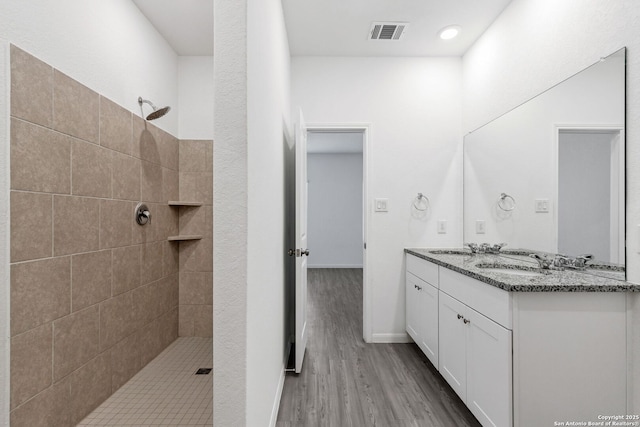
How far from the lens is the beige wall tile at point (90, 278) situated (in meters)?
1.70

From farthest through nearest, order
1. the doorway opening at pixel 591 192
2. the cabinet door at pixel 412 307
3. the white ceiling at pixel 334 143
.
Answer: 1. the white ceiling at pixel 334 143
2. the cabinet door at pixel 412 307
3. the doorway opening at pixel 591 192

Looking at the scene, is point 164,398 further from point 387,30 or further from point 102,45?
point 387,30

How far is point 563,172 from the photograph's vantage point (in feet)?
6.07

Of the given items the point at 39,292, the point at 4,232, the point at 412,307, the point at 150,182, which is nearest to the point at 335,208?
the point at 412,307

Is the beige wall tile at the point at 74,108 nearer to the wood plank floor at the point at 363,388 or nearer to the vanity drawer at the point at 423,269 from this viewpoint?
the wood plank floor at the point at 363,388

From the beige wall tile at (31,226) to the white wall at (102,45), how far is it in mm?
682

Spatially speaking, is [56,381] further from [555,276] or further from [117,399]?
[555,276]

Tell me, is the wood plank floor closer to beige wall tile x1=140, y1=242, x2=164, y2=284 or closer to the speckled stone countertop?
the speckled stone countertop

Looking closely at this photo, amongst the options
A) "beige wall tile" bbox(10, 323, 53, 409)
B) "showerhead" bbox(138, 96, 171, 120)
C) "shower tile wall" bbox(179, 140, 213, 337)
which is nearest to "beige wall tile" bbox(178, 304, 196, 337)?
"shower tile wall" bbox(179, 140, 213, 337)

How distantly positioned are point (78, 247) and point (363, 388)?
1.95m

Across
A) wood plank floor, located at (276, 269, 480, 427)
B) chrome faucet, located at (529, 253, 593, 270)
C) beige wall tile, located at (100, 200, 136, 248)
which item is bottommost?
wood plank floor, located at (276, 269, 480, 427)

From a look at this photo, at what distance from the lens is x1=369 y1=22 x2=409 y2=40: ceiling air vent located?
2.50 m

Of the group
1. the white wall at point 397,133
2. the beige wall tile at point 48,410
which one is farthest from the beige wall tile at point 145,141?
the beige wall tile at point 48,410

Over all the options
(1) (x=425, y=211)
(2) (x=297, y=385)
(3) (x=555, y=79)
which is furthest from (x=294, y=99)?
(2) (x=297, y=385)
